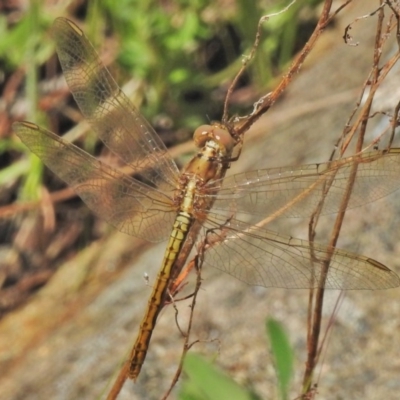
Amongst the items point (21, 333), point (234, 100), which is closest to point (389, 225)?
point (21, 333)

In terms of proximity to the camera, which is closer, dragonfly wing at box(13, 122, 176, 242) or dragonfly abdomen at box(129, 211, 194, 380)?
dragonfly abdomen at box(129, 211, 194, 380)

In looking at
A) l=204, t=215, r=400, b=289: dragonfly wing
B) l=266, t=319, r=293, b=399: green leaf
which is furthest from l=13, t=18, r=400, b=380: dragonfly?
l=266, t=319, r=293, b=399: green leaf

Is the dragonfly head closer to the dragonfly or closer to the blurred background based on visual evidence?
the dragonfly

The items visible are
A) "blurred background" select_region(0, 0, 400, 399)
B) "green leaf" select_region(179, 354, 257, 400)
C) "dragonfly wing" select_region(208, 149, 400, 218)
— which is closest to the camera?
"green leaf" select_region(179, 354, 257, 400)

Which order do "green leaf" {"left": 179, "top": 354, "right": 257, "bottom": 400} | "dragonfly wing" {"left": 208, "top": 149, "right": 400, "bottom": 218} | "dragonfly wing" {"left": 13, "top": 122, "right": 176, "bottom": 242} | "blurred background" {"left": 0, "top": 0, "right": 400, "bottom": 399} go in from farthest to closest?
"blurred background" {"left": 0, "top": 0, "right": 400, "bottom": 399} → "dragonfly wing" {"left": 13, "top": 122, "right": 176, "bottom": 242} → "dragonfly wing" {"left": 208, "top": 149, "right": 400, "bottom": 218} → "green leaf" {"left": 179, "top": 354, "right": 257, "bottom": 400}

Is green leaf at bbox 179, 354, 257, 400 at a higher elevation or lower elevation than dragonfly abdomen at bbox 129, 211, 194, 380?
lower

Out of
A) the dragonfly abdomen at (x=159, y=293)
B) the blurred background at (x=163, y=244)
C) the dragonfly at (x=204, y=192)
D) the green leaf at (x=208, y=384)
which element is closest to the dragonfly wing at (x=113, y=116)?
the dragonfly at (x=204, y=192)

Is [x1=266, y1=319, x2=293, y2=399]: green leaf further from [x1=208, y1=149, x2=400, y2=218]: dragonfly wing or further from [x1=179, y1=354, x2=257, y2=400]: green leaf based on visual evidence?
[x1=208, y1=149, x2=400, y2=218]: dragonfly wing

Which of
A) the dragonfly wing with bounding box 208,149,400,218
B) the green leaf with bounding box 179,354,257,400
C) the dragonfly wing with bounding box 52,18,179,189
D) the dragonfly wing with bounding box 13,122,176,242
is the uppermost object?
the dragonfly wing with bounding box 52,18,179,189
